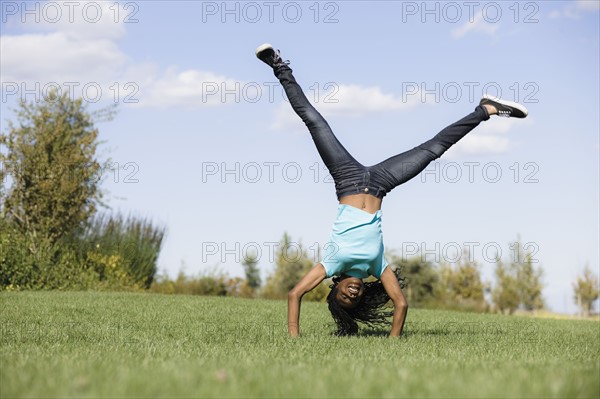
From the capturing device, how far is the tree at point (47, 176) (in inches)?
907

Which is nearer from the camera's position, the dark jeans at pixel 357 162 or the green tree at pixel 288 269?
the dark jeans at pixel 357 162

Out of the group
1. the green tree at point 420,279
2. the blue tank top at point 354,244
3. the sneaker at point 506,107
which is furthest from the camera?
the green tree at point 420,279

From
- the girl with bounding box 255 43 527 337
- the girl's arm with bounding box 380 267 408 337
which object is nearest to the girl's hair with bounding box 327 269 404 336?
the girl with bounding box 255 43 527 337

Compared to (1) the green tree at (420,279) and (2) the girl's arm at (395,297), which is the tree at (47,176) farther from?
(2) the girl's arm at (395,297)

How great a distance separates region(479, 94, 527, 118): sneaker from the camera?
30.4 feet

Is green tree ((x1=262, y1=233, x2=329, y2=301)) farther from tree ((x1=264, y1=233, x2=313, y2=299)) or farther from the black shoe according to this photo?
the black shoe

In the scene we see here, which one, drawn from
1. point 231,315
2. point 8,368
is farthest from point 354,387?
point 231,315

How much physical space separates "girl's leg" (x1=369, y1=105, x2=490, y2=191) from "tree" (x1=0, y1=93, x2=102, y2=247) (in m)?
16.3

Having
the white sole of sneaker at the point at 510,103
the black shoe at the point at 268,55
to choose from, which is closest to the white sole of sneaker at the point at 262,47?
the black shoe at the point at 268,55

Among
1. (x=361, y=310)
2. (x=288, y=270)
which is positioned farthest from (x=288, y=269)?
(x=361, y=310)

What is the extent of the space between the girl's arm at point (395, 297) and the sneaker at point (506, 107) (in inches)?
100

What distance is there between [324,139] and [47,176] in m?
16.7

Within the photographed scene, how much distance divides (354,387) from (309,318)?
8475 mm

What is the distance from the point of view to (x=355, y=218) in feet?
27.0
